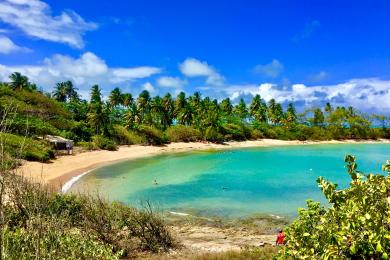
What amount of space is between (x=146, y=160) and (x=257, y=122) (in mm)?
58545

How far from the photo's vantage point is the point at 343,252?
5824 mm

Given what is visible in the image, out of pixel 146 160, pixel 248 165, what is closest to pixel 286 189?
pixel 248 165

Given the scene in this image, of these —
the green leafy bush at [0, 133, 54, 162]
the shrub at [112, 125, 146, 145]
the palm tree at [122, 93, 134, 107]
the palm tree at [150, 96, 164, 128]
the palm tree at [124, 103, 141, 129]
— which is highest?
the palm tree at [122, 93, 134, 107]

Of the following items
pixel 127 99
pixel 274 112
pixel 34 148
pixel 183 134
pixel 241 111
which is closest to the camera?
pixel 34 148

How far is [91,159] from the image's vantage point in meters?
61.3

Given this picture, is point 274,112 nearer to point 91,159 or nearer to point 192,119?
point 192,119

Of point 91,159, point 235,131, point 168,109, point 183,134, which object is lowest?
point 91,159

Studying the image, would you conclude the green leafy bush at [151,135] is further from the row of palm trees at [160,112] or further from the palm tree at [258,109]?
the palm tree at [258,109]

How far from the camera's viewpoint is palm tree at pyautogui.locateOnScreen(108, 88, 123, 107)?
11106 centimetres

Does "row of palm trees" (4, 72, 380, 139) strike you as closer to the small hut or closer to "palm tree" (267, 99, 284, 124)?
"palm tree" (267, 99, 284, 124)

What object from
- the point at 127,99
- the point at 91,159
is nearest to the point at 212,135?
the point at 127,99

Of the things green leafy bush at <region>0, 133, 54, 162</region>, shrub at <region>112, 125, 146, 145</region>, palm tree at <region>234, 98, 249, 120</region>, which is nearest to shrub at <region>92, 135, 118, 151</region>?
shrub at <region>112, 125, 146, 145</region>

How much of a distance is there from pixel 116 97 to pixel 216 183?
72.1 meters

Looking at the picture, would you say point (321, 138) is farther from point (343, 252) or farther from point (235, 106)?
point (343, 252)
